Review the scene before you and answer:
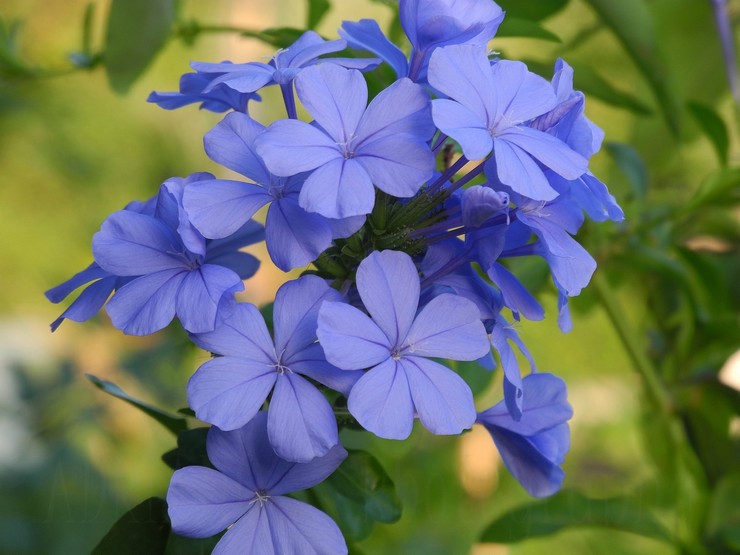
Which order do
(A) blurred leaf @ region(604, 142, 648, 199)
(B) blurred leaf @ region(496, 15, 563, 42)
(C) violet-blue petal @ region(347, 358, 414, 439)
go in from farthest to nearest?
(A) blurred leaf @ region(604, 142, 648, 199) → (B) blurred leaf @ region(496, 15, 563, 42) → (C) violet-blue petal @ region(347, 358, 414, 439)

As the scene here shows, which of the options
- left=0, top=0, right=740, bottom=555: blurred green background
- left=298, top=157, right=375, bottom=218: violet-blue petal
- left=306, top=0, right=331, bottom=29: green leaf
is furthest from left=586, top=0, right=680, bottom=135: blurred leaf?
left=298, top=157, right=375, bottom=218: violet-blue petal

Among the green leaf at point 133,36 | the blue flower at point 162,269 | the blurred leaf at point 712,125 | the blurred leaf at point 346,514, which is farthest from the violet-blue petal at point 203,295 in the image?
the blurred leaf at point 712,125

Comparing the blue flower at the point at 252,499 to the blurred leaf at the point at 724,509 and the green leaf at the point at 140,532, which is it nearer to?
the green leaf at the point at 140,532

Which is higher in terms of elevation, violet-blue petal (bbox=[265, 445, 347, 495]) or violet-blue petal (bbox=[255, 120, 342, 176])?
violet-blue petal (bbox=[255, 120, 342, 176])

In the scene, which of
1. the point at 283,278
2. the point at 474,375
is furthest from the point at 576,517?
the point at 283,278

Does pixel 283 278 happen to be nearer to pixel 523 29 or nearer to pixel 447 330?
pixel 523 29

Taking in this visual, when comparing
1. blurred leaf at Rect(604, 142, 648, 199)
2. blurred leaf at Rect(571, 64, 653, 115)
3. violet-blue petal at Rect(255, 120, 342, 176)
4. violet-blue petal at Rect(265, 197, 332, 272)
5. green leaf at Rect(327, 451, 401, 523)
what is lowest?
blurred leaf at Rect(604, 142, 648, 199)

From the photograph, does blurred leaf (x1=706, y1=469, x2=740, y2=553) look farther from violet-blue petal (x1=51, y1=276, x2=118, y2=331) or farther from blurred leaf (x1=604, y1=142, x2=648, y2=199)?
violet-blue petal (x1=51, y1=276, x2=118, y2=331)
